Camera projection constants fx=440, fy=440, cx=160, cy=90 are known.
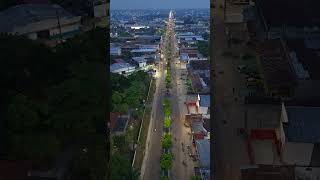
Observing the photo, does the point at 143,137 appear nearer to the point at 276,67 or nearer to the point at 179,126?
the point at 179,126

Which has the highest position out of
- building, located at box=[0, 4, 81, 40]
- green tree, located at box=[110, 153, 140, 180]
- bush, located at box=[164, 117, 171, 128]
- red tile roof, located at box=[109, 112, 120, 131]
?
building, located at box=[0, 4, 81, 40]

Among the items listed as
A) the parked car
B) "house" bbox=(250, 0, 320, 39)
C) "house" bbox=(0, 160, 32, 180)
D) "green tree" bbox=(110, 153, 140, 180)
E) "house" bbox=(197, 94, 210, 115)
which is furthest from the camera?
"house" bbox=(250, 0, 320, 39)

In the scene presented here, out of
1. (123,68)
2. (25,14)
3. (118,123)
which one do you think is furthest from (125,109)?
(25,14)

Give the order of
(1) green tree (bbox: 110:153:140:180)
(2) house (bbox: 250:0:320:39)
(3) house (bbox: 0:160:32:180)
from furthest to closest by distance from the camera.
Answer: (2) house (bbox: 250:0:320:39), (3) house (bbox: 0:160:32:180), (1) green tree (bbox: 110:153:140:180)

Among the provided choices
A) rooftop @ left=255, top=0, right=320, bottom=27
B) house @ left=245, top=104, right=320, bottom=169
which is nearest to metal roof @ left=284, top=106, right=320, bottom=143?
house @ left=245, top=104, right=320, bottom=169

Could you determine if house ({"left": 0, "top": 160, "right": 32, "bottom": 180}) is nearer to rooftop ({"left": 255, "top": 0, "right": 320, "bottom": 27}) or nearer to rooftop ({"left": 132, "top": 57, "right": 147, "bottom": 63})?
rooftop ({"left": 132, "top": 57, "right": 147, "bottom": 63})

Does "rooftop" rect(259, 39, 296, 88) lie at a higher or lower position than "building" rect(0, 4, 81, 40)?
lower

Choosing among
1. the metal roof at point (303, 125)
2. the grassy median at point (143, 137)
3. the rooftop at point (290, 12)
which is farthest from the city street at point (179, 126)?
the rooftop at point (290, 12)

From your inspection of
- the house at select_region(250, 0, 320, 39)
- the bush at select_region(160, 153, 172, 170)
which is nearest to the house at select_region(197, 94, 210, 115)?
the bush at select_region(160, 153, 172, 170)

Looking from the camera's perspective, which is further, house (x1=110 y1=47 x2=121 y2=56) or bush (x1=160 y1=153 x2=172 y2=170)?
house (x1=110 y1=47 x2=121 y2=56)
